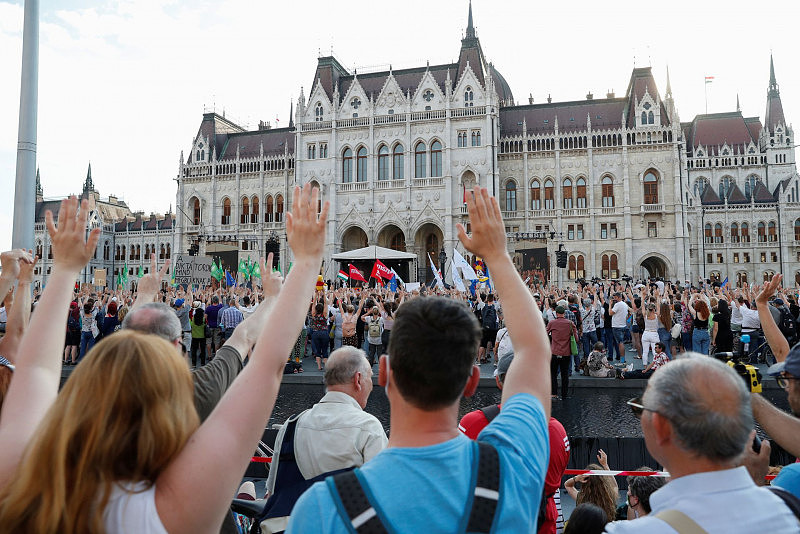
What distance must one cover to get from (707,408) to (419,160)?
38401 mm

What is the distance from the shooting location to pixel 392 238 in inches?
1630

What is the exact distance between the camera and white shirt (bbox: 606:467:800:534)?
1.44 meters

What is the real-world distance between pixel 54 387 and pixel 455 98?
39558 mm

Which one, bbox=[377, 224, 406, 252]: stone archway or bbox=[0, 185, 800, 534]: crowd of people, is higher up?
bbox=[377, 224, 406, 252]: stone archway

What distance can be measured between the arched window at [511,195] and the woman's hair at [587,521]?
38.0 meters

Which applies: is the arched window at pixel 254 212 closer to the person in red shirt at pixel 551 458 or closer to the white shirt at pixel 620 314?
the white shirt at pixel 620 314

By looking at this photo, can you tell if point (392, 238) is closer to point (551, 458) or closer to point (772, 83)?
point (551, 458)

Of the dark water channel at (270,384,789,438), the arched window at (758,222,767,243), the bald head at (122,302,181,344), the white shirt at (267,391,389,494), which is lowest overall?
the dark water channel at (270,384,789,438)

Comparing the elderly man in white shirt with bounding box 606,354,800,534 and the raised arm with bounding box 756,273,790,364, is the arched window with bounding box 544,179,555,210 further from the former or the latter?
the elderly man in white shirt with bounding box 606,354,800,534

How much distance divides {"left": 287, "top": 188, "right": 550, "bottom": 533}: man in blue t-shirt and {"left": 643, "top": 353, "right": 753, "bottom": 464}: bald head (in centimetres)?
37

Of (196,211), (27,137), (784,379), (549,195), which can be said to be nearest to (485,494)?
(784,379)

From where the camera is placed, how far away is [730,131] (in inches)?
2296

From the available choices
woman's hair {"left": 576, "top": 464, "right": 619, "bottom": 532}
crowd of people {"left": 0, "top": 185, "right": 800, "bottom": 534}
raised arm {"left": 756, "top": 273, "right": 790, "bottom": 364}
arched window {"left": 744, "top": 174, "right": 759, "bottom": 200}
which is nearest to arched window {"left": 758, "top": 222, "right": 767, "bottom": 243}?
arched window {"left": 744, "top": 174, "right": 759, "bottom": 200}

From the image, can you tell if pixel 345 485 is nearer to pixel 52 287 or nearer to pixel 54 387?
pixel 54 387
